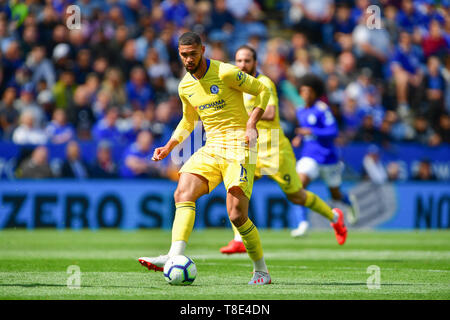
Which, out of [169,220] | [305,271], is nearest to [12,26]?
[169,220]

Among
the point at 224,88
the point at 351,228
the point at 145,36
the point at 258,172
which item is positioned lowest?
the point at 351,228

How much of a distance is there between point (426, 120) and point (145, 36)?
24.9 ft

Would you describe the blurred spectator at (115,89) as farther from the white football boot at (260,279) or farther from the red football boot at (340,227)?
the white football boot at (260,279)

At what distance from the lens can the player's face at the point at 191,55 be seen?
7355 mm

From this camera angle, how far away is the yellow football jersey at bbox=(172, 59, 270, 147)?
765 cm

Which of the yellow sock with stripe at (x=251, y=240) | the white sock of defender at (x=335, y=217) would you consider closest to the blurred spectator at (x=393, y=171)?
the white sock of defender at (x=335, y=217)

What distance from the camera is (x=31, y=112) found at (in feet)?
55.6

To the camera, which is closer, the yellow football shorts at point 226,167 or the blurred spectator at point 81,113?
the yellow football shorts at point 226,167

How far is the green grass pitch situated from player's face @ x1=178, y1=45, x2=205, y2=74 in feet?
6.80

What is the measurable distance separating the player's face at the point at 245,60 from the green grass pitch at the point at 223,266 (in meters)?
2.49

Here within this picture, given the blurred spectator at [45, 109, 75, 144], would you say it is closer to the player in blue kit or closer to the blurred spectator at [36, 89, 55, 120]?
the blurred spectator at [36, 89, 55, 120]

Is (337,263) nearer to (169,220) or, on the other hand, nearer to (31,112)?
(169,220)

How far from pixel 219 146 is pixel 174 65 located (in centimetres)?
1218

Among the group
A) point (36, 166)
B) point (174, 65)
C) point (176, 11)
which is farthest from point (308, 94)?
point (176, 11)
